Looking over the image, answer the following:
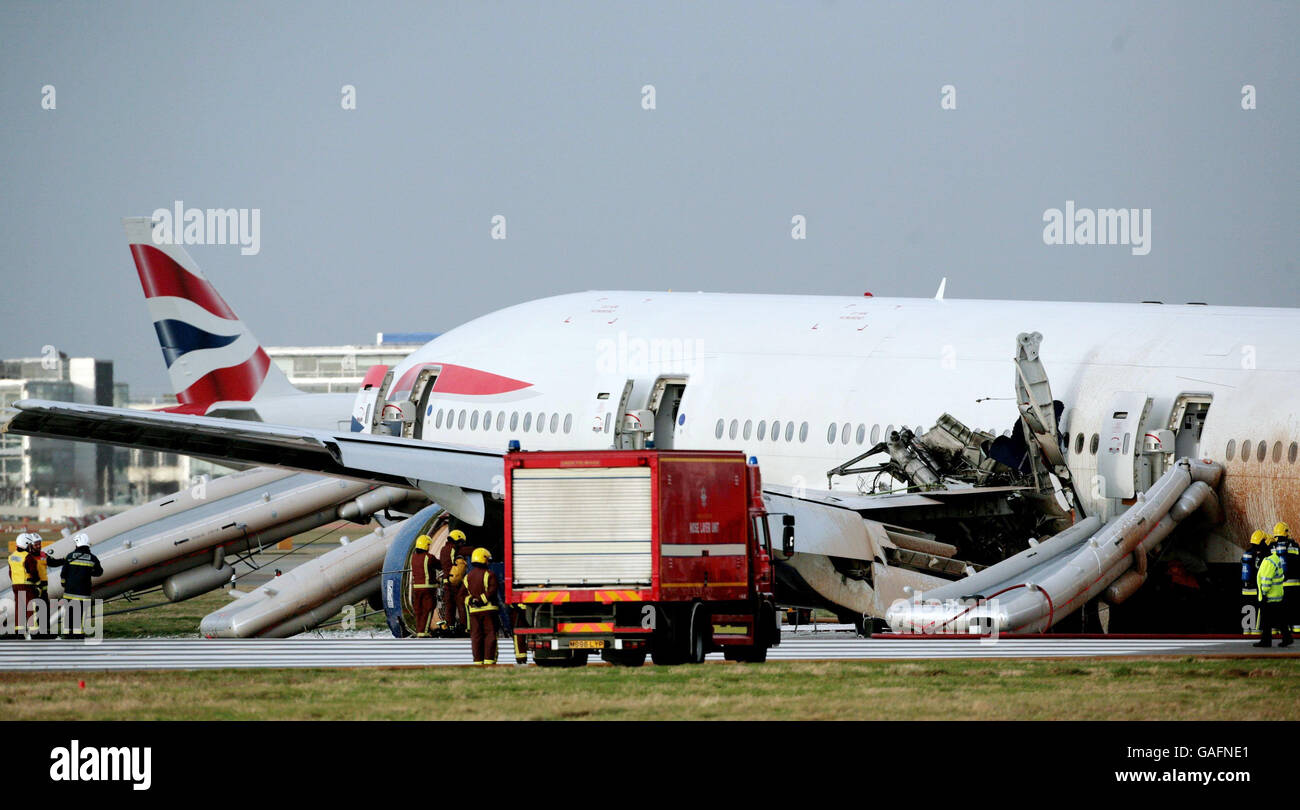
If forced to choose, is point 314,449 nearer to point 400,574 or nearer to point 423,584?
point 423,584

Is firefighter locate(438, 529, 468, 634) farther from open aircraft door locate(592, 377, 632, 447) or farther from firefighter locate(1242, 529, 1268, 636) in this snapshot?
firefighter locate(1242, 529, 1268, 636)

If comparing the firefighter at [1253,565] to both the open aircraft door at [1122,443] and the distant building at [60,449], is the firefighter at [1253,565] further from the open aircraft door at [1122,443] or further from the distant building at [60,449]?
the distant building at [60,449]

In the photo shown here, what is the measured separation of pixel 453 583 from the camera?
28719mm

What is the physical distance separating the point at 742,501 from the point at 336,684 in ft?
17.8

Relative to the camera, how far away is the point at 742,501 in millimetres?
24906

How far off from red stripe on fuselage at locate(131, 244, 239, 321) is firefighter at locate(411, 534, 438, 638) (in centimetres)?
2270

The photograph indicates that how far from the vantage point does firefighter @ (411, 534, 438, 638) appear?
101 ft

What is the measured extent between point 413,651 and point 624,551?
211 inches

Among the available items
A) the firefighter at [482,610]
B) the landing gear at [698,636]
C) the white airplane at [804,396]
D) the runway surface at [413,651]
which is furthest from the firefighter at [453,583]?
the landing gear at [698,636]

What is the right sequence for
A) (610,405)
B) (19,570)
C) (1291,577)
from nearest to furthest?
(1291,577), (19,570), (610,405)

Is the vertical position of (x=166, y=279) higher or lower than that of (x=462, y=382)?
higher

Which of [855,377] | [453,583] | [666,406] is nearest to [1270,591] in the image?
[855,377]
